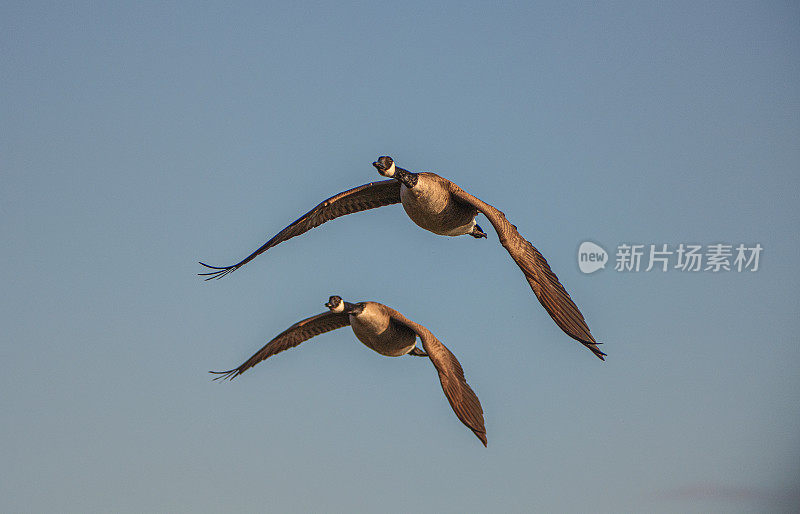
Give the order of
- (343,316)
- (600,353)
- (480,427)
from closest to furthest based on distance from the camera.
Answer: (600,353) < (480,427) < (343,316)

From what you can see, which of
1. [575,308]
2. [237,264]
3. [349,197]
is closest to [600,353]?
[575,308]

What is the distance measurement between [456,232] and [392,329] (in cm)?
251

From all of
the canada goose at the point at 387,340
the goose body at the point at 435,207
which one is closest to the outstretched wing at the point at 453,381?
the canada goose at the point at 387,340

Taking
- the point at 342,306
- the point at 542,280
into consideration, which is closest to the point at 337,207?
the point at 342,306

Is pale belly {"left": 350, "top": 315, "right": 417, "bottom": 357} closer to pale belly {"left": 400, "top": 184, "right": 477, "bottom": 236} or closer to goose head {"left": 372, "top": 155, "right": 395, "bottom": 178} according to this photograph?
pale belly {"left": 400, "top": 184, "right": 477, "bottom": 236}

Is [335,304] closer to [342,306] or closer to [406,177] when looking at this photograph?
[342,306]

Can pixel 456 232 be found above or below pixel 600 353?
above

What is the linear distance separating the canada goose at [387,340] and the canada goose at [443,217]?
2.09 metres

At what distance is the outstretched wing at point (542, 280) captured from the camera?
1741 cm

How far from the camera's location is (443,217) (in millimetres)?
20375

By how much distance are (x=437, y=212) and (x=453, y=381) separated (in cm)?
331

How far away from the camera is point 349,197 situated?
22500mm

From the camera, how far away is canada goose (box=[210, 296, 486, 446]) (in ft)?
63.0

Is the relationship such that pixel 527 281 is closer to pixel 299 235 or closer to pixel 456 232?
pixel 456 232
